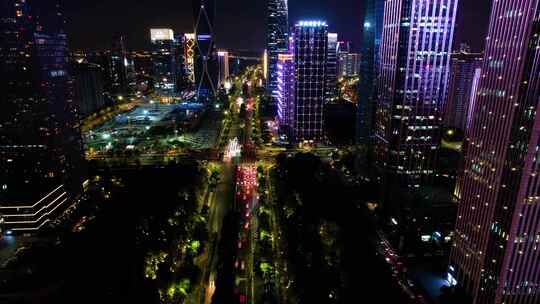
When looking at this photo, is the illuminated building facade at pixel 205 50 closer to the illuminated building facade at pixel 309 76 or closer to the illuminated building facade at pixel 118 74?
the illuminated building facade at pixel 118 74

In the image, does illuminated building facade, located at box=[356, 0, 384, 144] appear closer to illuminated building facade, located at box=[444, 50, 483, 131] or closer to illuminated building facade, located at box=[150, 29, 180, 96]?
illuminated building facade, located at box=[444, 50, 483, 131]

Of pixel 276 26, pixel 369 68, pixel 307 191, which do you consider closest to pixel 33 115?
pixel 307 191

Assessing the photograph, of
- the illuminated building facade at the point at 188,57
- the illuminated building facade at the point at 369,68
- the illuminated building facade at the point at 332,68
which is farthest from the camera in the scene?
the illuminated building facade at the point at 188,57

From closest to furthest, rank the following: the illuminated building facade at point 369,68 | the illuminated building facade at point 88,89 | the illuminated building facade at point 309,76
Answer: the illuminated building facade at point 369,68 < the illuminated building facade at point 309,76 < the illuminated building facade at point 88,89

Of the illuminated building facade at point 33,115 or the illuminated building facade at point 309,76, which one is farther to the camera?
the illuminated building facade at point 309,76

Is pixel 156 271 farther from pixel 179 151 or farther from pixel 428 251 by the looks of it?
pixel 179 151

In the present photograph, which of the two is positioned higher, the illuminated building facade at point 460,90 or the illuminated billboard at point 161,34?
the illuminated billboard at point 161,34

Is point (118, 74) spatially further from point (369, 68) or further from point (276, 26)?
point (369, 68)

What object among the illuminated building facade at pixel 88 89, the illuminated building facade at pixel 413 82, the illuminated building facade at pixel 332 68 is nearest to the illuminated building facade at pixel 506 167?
the illuminated building facade at pixel 413 82
